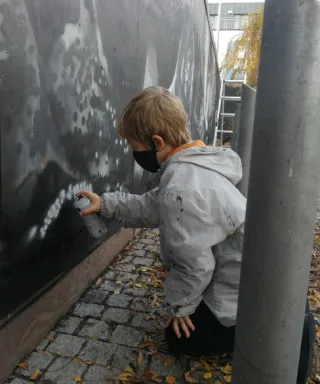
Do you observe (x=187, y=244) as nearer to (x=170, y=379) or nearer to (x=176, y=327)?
(x=176, y=327)

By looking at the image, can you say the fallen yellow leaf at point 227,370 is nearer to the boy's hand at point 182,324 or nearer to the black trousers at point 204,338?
the black trousers at point 204,338

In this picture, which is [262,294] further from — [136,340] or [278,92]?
[136,340]

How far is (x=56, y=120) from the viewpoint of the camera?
7.45 ft

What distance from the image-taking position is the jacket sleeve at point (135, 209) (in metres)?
2.45

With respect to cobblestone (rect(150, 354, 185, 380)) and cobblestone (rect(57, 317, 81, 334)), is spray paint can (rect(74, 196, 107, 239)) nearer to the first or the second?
cobblestone (rect(57, 317, 81, 334))

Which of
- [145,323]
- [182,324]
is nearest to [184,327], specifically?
[182,324]

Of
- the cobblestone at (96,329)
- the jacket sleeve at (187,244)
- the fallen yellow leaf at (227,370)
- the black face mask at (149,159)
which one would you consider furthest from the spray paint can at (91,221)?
the fallen yellow leaf at (227,370)

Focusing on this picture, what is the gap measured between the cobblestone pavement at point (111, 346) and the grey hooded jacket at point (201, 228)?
14.6 inches

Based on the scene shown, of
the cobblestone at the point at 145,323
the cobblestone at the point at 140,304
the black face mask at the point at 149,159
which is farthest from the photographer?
the cobblestone at the point at 140,304

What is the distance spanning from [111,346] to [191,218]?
3.17 feet

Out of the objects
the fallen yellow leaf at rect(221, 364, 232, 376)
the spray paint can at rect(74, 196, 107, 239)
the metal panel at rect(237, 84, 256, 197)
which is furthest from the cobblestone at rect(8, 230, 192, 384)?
the metal panel at rect(237, 84, 256, 197)

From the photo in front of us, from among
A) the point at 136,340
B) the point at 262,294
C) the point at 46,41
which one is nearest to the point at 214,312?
the point at 136,340

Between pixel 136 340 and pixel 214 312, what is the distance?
0.56m

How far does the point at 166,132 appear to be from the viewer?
2199 millimetres
